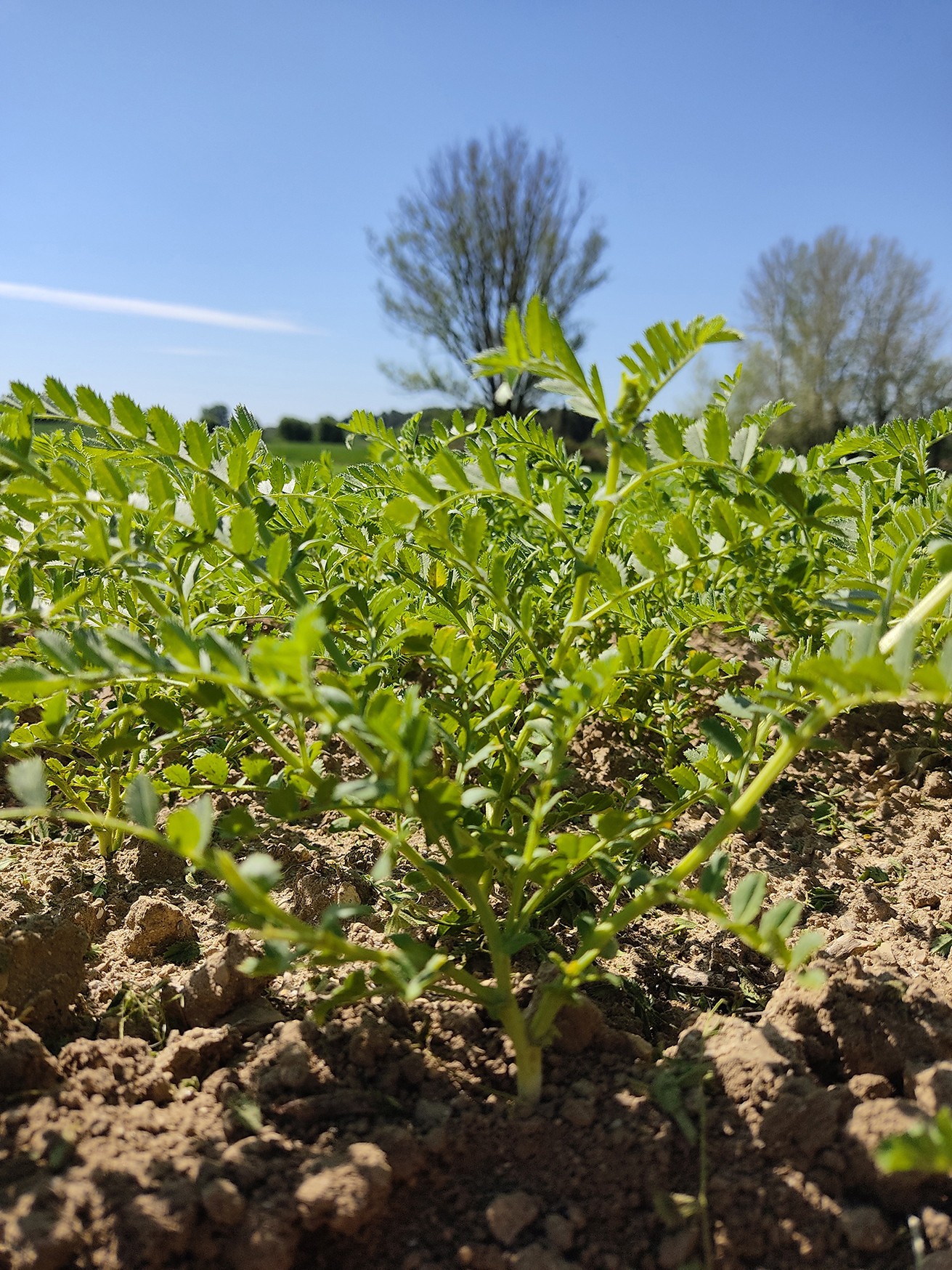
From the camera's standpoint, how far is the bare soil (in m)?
0.92

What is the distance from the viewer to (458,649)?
1.22 meters

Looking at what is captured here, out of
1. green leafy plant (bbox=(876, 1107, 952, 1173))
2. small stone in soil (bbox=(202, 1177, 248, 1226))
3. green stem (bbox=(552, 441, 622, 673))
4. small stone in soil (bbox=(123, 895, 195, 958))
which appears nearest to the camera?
green leafy plant (bbox=(876, 1107, 952, 1173))

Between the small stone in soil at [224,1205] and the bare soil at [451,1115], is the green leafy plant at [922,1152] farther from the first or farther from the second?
the small stone in soil at [224,1205]

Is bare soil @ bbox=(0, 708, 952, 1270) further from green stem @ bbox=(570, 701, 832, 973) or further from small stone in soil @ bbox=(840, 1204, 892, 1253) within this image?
green stem @ bbox=(570, 701, 832, 973)

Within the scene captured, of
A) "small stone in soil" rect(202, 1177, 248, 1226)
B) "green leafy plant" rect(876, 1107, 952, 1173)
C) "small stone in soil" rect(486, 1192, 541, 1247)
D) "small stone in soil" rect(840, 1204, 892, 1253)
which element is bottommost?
"small stone in soil" rect(840, 1204, 892, 1253)

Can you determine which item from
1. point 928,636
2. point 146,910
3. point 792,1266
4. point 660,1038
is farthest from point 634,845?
point 928,636

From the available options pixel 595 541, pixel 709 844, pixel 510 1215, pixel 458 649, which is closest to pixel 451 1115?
pixel 510 1215

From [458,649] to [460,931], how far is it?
1.59 feet

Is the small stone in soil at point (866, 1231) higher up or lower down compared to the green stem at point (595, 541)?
lower down

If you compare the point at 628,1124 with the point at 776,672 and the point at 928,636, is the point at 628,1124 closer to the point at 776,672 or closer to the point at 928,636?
the point at 776,672

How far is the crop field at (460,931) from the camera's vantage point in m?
0.92

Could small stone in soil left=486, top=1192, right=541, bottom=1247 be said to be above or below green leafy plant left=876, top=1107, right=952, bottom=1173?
below

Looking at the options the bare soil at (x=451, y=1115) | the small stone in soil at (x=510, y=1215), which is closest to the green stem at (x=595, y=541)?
the bare soil at (x=451, y=1115)

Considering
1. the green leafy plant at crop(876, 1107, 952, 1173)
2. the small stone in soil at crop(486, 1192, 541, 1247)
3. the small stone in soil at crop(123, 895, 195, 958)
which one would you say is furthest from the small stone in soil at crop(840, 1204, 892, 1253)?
the small stone in soil at crop(123, 895, 195, 958)
